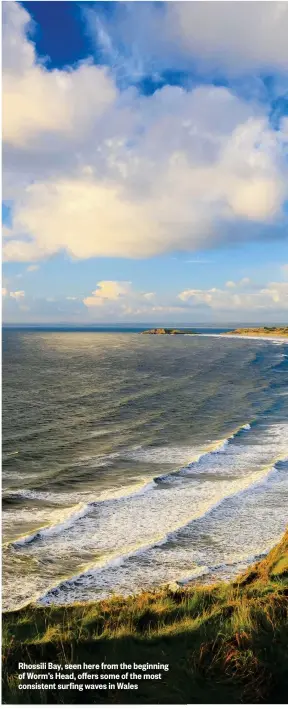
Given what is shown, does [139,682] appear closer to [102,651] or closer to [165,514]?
[102,651]

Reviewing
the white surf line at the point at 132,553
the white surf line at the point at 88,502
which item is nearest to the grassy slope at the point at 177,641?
the white surf line at the point at 132,553

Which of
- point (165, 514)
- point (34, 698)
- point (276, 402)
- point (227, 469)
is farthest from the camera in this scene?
point (276, 402)

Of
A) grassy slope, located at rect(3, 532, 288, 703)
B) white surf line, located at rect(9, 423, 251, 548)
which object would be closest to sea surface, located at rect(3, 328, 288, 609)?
white surf line, located at rect(9, 423, 251, 548)

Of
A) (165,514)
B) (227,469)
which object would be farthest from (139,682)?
(227,469)

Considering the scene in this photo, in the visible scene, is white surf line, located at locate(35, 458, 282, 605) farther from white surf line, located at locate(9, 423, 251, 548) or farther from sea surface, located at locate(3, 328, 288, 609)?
white surf line, located at locate(9, 423, 251, 548)

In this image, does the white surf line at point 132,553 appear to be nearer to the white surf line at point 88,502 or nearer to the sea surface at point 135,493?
the sea surface at point 135,493

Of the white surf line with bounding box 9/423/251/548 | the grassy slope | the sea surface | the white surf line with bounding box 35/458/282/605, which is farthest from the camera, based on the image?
the white surf line with bounding box 9/423/251/548

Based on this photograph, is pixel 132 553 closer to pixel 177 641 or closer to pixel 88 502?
pixel 88 502
